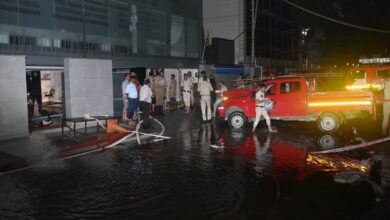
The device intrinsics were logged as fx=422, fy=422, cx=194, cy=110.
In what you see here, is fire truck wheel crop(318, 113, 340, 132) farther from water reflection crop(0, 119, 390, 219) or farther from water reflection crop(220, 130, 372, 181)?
water reflection crop(0, 119, 390, 219)

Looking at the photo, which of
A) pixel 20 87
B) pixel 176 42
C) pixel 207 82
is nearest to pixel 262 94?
pixel 207 82

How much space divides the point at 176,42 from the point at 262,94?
1113cm

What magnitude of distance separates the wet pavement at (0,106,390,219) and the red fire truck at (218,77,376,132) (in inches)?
62.2

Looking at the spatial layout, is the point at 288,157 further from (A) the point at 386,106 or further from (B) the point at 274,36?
(B) the point at 274,36

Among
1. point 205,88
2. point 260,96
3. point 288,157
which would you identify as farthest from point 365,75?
point 288,157

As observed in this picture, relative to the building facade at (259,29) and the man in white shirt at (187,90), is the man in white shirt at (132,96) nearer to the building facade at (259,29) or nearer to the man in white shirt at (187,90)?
the man in white shirt at (187,90)

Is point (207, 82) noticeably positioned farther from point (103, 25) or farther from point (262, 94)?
point (103, 25)

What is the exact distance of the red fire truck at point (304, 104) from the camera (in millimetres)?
14141

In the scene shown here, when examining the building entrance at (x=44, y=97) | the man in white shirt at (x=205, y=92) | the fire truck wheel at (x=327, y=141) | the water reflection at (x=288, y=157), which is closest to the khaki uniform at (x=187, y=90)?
the man in white shirt at (x=205, y=92)

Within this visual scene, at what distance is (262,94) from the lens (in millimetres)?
14227

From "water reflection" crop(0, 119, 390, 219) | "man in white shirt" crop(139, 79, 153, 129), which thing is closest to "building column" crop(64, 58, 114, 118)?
"man in white shirt" crop(139, 79, 153, 129)

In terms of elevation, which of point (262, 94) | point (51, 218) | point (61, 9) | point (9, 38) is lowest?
point (51, 218)

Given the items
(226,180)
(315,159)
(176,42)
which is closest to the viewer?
(226,180)

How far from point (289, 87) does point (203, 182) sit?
7.97 metres
